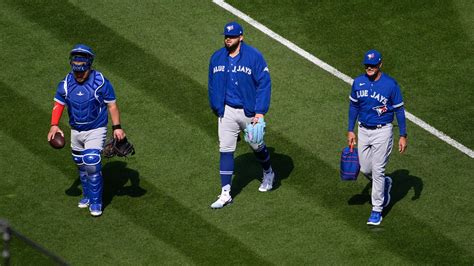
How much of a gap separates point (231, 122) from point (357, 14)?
5973 mm

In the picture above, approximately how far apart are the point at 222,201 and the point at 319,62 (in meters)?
4.64

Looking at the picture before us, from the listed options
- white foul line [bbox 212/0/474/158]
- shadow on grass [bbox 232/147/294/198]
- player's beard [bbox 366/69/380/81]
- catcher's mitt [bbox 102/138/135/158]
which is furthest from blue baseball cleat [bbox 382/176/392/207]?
catcher's mitt [bbox 102/138/135/158]

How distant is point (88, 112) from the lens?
52.1ft

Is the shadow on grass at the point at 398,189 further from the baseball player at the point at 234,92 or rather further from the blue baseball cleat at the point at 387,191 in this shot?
the baseball player at the point at 234,92

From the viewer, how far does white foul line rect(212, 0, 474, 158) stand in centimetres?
1795

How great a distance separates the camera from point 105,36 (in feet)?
68.4

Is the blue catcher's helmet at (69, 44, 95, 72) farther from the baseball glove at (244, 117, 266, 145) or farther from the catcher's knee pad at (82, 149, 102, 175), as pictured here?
the baseball glove at (244, 117, 266, 145)

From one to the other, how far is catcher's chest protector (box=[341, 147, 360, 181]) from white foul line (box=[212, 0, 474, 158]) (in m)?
2.42

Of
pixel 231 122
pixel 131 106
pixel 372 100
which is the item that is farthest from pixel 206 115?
pixel 372 100

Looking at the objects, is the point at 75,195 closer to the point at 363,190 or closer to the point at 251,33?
the point at 363,190

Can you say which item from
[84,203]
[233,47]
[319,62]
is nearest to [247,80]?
[233,47]

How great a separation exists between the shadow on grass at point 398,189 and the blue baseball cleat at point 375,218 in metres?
0.32

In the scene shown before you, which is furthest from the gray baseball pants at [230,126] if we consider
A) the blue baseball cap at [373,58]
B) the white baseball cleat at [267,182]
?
the blue baseball cap at [373,58]

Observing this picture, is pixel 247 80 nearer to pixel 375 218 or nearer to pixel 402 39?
pixel 375 218
